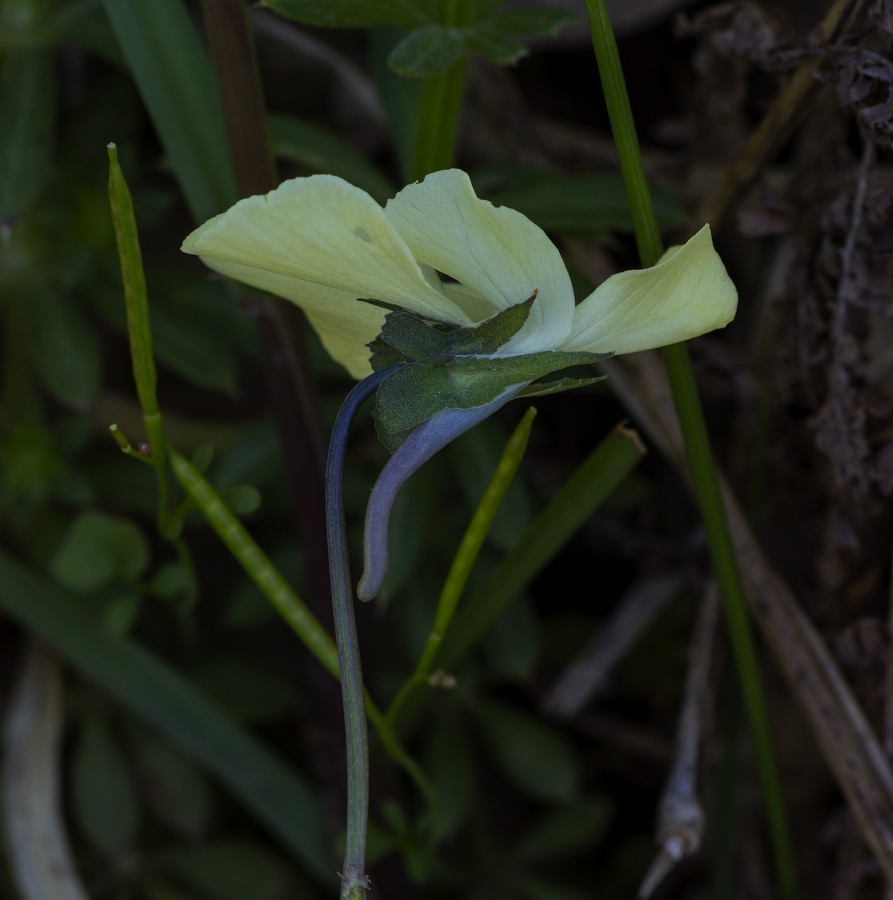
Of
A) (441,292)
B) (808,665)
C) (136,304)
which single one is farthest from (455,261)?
(808,665)

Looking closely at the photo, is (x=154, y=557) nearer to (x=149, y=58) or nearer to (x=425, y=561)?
(x=425, y=561)

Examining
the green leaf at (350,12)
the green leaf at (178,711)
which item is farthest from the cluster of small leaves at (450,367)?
the green leaf at (178,711)

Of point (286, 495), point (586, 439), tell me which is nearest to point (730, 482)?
point (586, 439)

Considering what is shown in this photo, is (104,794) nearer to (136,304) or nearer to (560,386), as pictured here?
(136,304)

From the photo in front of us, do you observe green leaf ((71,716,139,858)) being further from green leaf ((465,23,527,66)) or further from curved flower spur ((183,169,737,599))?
green leaf ((465,23,527,66))

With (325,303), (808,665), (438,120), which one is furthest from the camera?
(808,665)

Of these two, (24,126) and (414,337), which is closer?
(414,337)

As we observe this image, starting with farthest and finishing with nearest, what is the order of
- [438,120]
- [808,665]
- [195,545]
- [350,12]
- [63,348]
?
[195,545] < [63,348] < [808,665] < [438,120] < [350,12]

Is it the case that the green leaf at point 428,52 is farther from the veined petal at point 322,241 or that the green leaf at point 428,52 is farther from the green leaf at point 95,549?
the green leaf at point 95,549
